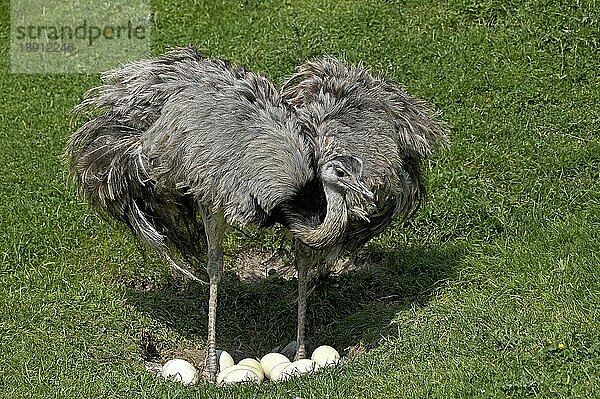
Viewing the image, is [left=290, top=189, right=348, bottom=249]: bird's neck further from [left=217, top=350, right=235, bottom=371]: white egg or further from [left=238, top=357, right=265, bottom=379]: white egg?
[left=217, top=350, right=235, bottom=371]: white egg

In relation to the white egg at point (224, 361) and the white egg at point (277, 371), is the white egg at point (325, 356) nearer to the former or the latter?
the white egg at point (277, 371)

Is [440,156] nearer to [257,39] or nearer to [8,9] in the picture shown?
[257,39]

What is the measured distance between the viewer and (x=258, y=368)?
21.5 feet

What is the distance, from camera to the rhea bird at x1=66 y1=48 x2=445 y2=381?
5.98 meters

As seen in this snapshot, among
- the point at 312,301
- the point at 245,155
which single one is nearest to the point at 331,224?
the point at 245,155

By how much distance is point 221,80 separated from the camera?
6438mm

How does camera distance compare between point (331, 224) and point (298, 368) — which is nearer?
point (331, 224)

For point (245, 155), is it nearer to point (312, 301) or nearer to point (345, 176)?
point (345, 176)

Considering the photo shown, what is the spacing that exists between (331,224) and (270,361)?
119cm

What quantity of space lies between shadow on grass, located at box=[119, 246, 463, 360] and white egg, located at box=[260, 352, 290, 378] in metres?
0.55

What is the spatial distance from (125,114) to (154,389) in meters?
1.69

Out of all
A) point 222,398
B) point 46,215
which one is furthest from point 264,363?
point 46,215

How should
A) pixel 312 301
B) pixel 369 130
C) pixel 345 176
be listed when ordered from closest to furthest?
pixel 345 176 → pixel 369 130 → pixel 312 301

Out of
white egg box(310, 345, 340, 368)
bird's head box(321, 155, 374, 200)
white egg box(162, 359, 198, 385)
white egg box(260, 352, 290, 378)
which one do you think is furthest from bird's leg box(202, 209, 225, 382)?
bird's head box(321, 155, 374, 200)
